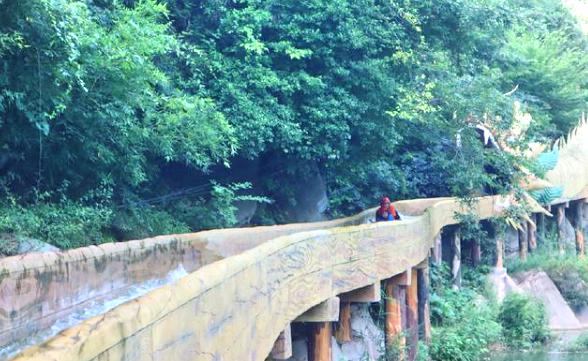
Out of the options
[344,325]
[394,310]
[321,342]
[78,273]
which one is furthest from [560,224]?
[78,273]

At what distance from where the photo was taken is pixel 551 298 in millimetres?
22359

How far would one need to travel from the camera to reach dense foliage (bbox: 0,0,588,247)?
988 centimetres

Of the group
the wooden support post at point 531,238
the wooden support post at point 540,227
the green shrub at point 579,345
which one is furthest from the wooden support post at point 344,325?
the wooden support post at point 540,227

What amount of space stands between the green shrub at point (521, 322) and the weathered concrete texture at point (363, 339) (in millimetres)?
5994

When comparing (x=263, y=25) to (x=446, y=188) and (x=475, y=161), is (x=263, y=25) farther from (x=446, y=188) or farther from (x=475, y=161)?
(x=446, y=188)

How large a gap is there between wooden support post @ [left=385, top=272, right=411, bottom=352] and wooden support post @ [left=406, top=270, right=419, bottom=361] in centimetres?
43

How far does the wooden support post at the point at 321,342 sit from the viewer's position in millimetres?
9445

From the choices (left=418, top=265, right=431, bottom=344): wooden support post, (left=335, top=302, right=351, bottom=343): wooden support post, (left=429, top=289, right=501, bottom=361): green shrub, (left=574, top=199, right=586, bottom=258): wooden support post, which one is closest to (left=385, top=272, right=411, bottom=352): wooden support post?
(left=335, top=302, right=351, bottom=343): wooden support post

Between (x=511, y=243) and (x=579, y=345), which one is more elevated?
(x=511, y=243)

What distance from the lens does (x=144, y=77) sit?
420 inches

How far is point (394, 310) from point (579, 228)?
789 inches

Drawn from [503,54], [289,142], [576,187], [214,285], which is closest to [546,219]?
[576,187]

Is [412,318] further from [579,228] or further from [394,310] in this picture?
[579,228]

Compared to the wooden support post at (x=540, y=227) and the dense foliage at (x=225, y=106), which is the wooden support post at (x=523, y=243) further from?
the dense foliage at (x=225, y=106)
